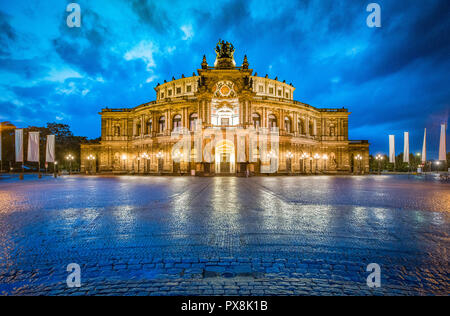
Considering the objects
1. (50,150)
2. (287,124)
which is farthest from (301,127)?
(50,150)

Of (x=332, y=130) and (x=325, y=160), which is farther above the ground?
(x=332, y=130)

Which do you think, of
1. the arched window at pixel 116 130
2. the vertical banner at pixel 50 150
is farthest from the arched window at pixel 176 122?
the vertical banner at pixel 50 150

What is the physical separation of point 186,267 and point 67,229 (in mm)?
4502

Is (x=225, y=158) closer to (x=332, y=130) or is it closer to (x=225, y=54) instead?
Answer: (x=225, y=54)

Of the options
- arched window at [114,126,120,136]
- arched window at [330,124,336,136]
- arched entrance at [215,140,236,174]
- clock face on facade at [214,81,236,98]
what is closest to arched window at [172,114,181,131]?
clock face on facade at [214,81,236,98]

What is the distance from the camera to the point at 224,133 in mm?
35469

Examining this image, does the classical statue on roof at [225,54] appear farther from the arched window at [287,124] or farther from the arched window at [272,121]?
the arched window at [287,124]

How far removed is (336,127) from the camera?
5038cm

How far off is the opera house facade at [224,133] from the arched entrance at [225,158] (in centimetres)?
18

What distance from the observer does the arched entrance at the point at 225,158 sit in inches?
1483

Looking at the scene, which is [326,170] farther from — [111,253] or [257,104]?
[111,253]

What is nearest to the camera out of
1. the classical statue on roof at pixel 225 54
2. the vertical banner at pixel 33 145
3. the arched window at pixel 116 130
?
the vertical banner at pixel 33 145

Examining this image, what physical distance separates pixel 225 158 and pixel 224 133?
5288 millimetres

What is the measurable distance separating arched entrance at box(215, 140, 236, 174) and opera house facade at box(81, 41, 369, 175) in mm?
178
